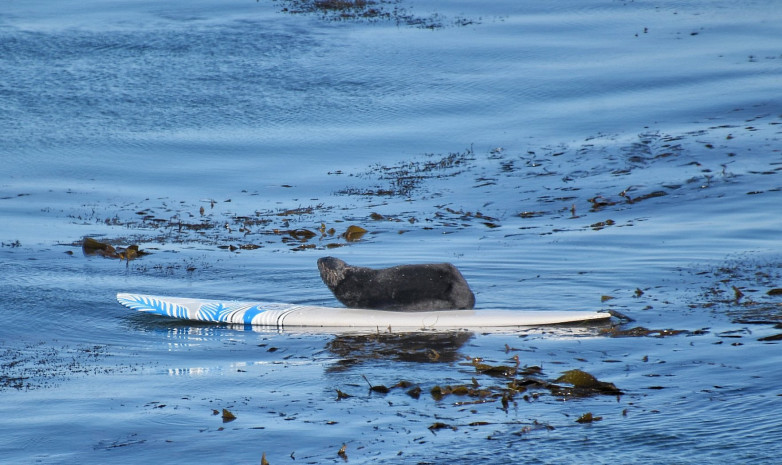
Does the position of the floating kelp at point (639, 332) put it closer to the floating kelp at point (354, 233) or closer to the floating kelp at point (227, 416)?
the floating kelp at point (227, 416)

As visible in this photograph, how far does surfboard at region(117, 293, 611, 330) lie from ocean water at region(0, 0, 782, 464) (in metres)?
0.19

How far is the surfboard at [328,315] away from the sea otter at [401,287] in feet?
0.52

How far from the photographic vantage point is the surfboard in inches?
352

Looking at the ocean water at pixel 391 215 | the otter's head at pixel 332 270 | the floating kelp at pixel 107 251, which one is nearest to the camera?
the ocean water at pixel 391 215

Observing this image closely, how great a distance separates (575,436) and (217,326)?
4.58 meters

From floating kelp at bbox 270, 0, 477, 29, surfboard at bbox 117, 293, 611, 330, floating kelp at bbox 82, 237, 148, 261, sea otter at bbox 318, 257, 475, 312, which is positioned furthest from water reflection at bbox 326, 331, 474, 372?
floating kelp at bbox 270, 0, 477, 29

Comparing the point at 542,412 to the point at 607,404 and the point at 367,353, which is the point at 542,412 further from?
the point at 367,353

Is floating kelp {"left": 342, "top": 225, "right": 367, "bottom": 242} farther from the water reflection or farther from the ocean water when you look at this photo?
the water reflection

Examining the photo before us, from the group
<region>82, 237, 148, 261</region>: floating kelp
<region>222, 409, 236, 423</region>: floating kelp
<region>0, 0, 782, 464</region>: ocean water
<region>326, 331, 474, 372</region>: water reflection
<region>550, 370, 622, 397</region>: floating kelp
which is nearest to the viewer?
<region>0, 0, 782, 464</region>: ocean water

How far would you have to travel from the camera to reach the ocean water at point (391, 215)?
21.1ft

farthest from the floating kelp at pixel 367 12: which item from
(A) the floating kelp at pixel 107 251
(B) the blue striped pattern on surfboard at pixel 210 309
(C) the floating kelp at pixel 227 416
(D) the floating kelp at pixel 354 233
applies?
(C) the floating kelp at pixel 227 416

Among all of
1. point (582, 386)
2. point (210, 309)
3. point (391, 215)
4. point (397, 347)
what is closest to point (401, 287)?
point (397, 347)

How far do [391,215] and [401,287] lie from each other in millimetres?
5321

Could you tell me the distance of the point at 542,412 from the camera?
21.1 feet
